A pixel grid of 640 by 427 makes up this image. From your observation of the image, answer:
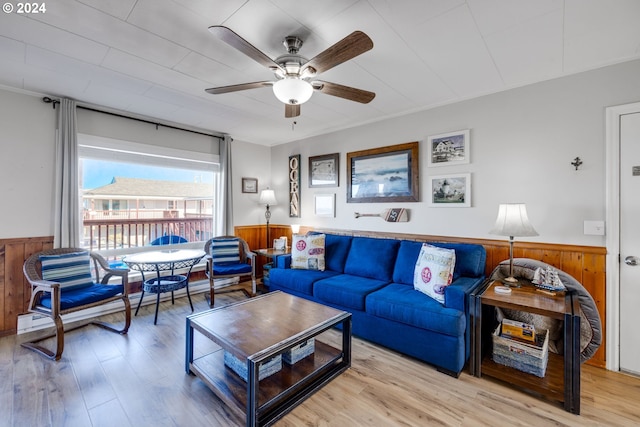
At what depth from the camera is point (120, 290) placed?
2957mm

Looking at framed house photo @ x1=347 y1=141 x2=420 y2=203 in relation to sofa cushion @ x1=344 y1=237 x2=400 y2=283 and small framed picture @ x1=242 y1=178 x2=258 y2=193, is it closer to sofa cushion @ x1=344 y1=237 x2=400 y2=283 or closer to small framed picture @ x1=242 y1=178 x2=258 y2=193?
sofa cushion @ x1=344 y1=237 x2=400 y2=283

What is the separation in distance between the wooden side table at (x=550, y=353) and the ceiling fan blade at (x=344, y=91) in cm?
181

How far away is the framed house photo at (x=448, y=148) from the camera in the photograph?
121 inches

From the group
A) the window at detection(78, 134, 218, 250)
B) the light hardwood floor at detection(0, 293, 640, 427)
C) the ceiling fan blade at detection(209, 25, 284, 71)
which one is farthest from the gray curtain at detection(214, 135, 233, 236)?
the ceiling fan blade at detection(209, 25, 284, 71)

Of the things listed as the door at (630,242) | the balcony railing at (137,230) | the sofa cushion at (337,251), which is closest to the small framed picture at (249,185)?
the balcony railing at (137,230)

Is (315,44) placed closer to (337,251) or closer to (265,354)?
(265,354)

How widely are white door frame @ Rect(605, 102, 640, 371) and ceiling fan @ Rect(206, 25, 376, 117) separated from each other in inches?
79.4

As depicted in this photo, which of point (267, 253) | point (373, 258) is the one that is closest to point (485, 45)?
point (373, 258)

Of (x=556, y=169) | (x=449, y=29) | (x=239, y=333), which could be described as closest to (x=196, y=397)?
(x=239, y=333)

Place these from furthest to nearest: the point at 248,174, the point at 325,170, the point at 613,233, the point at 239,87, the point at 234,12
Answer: the point at 248,174 < the point at 325,170 < the point at 613,233 < the point at 239,87 < the point at 234,12

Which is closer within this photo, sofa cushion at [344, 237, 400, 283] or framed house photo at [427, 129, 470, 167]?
framed house photo at [427, 129, 470, 167]

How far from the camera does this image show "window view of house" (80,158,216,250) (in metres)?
3.58

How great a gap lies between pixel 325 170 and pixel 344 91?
2.22 m

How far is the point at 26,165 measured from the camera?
2975 mm
